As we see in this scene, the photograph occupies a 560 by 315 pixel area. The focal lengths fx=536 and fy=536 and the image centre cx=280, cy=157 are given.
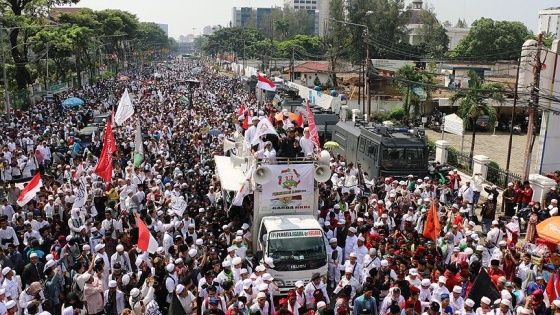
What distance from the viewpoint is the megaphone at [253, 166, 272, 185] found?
10.6 meters

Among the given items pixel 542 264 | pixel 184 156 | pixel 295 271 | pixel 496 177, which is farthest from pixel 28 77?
pixel 542 264

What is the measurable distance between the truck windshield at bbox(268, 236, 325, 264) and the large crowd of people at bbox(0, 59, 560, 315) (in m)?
0.39

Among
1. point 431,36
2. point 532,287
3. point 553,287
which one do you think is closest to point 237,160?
point 532,287

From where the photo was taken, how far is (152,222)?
37.3 ft

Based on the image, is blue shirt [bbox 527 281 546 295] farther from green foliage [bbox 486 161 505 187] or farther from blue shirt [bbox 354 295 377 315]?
green foliage [bbox 486 161 505 187]

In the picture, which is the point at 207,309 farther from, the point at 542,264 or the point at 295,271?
the point at 542,264

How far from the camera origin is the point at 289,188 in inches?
428

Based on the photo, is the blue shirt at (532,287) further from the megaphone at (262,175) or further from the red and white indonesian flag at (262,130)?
the red and white indonesian flag at (262,130)

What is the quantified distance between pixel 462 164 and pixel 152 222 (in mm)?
15800

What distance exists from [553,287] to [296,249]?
4.34 m

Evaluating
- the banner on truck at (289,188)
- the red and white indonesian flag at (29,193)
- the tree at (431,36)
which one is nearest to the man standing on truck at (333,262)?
the banner on truck at (289,188)

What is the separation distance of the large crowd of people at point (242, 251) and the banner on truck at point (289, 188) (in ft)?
1.60

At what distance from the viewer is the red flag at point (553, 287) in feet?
28.6

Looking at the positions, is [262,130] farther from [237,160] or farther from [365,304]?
[365,304]
